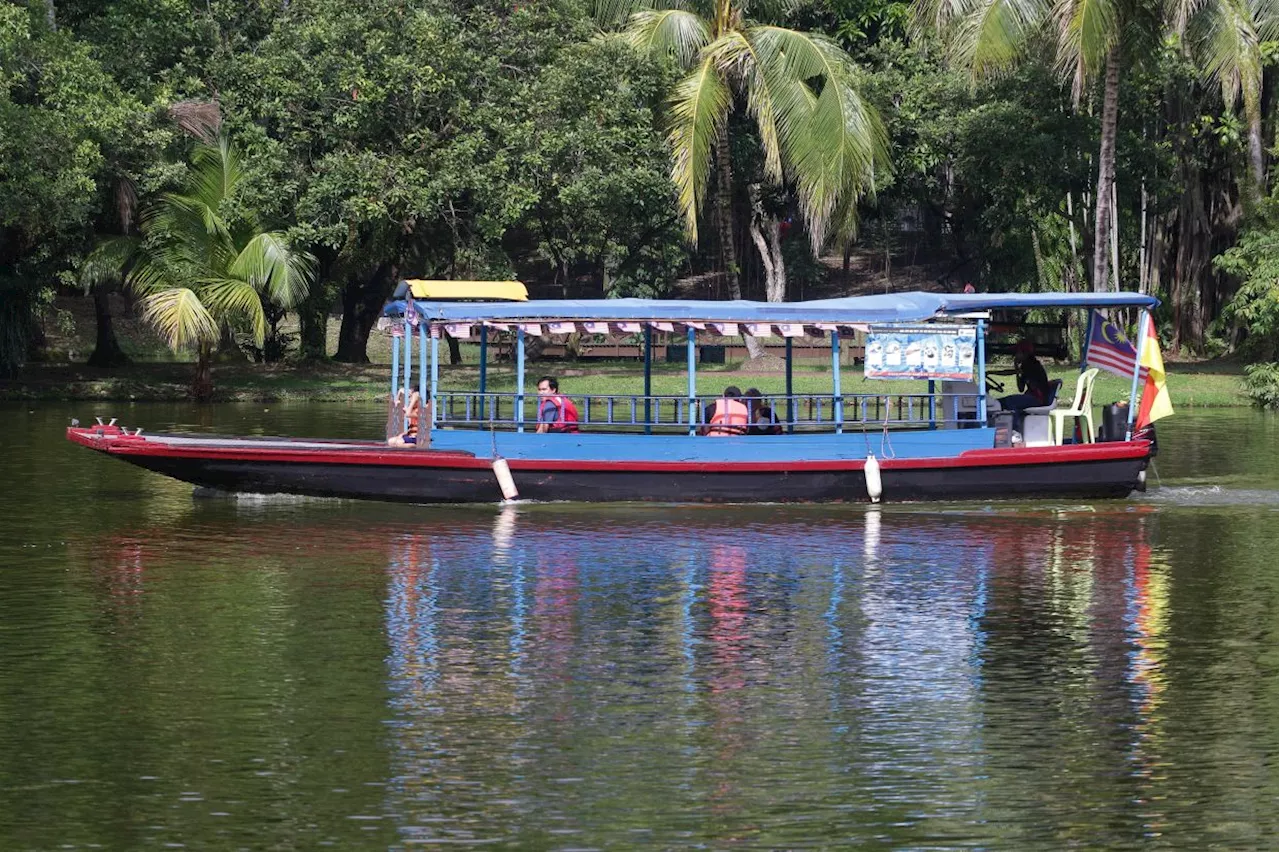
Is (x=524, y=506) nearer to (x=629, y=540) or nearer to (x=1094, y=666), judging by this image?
(x=629, y=540)

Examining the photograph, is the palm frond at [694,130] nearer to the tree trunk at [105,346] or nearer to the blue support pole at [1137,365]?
the tree trunk at [105,346]

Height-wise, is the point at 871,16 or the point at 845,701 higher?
the point at 871,16

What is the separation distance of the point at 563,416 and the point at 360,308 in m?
22.3

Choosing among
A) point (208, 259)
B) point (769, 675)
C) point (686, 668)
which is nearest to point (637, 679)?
point (686, 668)

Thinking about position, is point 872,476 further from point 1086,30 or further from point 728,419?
point 1086,30

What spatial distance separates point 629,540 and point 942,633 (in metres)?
5.30

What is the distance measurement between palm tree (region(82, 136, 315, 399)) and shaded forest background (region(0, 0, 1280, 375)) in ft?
1.38

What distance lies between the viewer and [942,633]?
1383 centimetres

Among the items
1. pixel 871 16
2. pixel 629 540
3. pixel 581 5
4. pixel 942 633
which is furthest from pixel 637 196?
pixel 942 633

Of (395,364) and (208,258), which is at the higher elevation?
(208,258)

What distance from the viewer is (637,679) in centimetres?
1227

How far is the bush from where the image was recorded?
35.3 m

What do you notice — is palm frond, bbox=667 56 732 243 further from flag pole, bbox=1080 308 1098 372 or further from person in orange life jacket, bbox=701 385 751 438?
person in orange life jacket, bbox=701 385 751 438

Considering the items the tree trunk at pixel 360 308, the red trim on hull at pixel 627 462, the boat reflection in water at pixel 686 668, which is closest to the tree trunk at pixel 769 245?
the tree trunk at pixel 360 308
